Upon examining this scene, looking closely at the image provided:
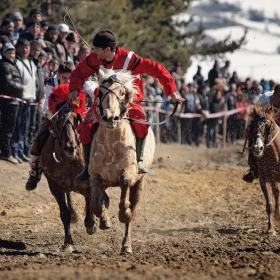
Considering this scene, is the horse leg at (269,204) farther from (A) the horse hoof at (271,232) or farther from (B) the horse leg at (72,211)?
(B) the horse leg at (72,211)

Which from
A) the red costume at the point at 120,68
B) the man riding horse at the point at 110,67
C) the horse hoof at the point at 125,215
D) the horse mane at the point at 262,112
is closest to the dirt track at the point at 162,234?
the horse hoof at the point at 125,215

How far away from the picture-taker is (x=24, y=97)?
1538cm

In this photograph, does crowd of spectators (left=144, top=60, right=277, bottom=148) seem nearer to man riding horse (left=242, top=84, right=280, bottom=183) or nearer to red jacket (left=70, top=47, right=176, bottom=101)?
man riding horse (left=242, top=84, right=280, bottom=183)

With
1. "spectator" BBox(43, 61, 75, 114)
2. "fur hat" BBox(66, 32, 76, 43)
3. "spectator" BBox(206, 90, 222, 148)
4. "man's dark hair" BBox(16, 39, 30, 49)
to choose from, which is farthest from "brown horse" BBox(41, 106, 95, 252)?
"spectator" BBox(206, 90, 222, 148)

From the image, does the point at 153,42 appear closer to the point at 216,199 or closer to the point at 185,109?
the point at 185,109

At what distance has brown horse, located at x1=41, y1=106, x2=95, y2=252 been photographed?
10000 mm

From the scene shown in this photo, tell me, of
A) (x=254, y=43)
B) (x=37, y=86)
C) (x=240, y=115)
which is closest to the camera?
(x=37, y=86)

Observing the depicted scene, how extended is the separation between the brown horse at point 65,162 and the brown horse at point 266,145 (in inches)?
129

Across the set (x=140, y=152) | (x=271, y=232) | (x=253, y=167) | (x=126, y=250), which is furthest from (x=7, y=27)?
(x=126, y=250)

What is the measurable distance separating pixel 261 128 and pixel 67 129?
3.69 metres

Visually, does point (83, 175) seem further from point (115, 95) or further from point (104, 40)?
point (104, 40)

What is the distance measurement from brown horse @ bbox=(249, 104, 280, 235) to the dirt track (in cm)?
80

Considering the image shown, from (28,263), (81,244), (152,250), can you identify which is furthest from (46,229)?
(28,263)

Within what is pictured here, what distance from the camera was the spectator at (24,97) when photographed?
15211mm
